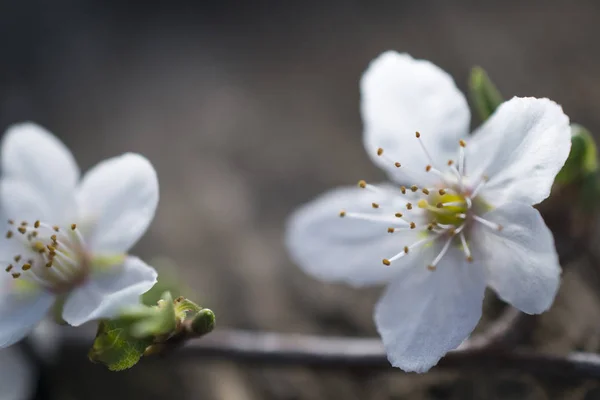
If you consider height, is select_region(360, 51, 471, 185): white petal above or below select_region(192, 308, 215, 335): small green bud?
above

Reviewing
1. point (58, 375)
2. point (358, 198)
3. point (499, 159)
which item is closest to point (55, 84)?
point (58, 375)

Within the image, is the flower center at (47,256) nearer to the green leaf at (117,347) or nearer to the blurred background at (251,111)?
the green leaf at (117,347)

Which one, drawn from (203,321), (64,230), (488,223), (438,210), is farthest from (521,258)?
(64,230)

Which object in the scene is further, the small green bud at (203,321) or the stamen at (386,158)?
the stamen at (386,158)

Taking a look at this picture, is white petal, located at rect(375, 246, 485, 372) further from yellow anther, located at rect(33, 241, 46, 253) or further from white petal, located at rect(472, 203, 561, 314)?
yellow anther, located at rect(33, 241, 46, 253)

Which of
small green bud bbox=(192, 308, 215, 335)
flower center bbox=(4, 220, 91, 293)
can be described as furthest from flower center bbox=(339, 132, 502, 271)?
flower center bbox=(4, 220, 91, 293)

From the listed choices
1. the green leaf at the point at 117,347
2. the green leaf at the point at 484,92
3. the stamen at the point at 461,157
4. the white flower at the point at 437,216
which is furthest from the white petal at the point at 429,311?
the green leaf at the point at 117,347

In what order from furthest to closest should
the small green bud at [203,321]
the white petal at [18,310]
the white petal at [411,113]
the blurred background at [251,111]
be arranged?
the blurred background at [251,111], the white petal at [411,113], the white petal at [18,310], the small green bud at [203,321]
